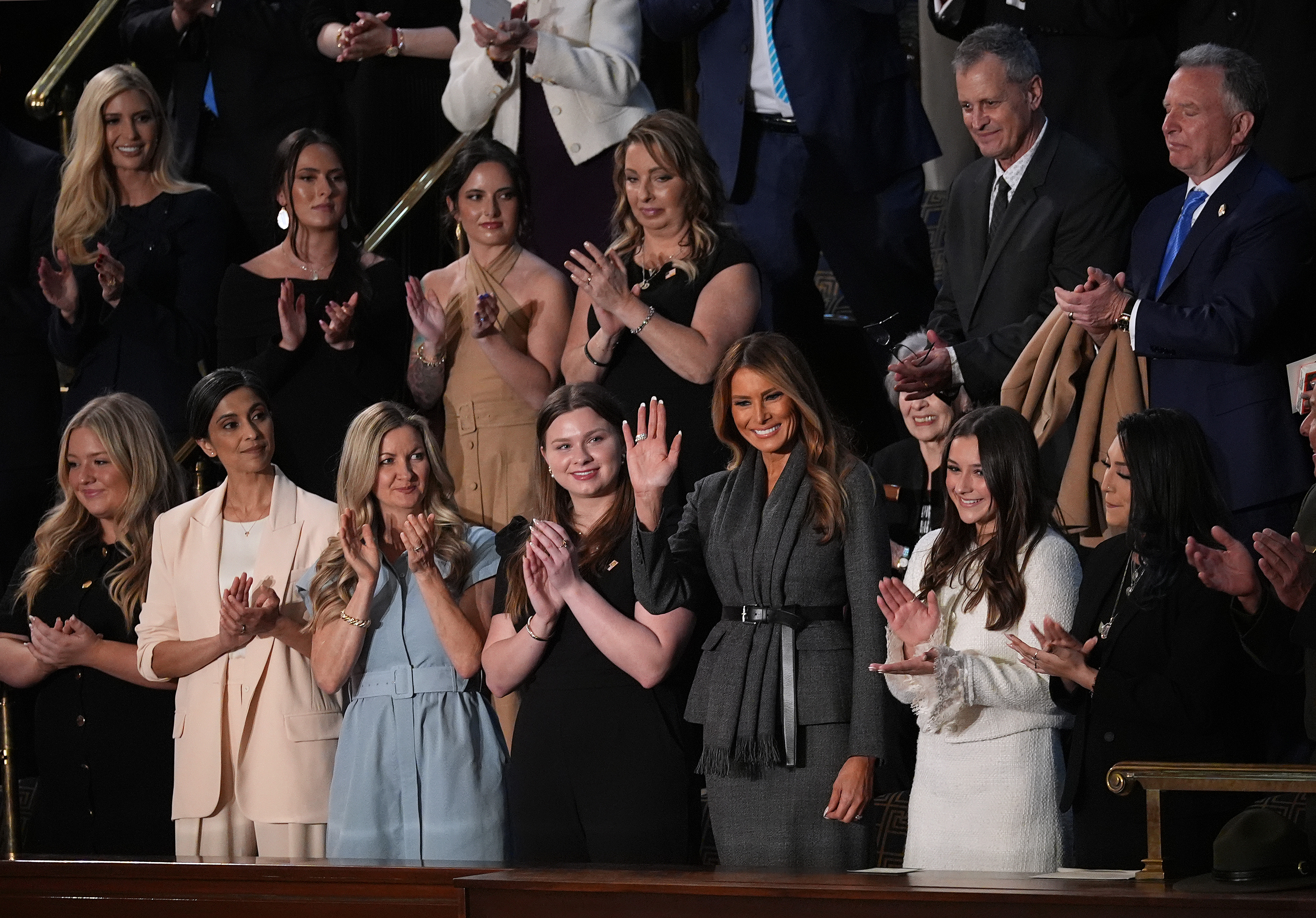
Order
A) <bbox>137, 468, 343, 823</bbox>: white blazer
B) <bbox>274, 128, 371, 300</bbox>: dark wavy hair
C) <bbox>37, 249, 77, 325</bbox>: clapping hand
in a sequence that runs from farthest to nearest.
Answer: <bbox>37, 249, 77, 325</bbox>: clapping hand, <bbox>274, 128, 371, 300</bbox>: dark wavy hair, <bbox>137, 468, 343, 823</bbox>: white blazer

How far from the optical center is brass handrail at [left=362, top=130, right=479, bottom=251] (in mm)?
5137

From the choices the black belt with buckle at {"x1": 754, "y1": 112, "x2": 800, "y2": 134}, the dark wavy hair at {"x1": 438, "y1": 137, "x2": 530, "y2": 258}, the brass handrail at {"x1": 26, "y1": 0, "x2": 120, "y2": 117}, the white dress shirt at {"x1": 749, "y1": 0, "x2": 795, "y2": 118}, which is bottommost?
the dark wavy hair at {"x1": 438, "y1": 137, "x2": 530, "y2": 258}

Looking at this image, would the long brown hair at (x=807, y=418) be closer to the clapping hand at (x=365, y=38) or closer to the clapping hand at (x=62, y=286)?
the clapping hand at (x=365, y=38)

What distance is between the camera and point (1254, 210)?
372cm

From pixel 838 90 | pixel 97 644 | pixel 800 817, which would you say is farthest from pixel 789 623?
pixel 97 644

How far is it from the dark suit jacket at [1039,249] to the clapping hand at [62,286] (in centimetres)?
241

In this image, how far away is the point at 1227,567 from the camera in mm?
3268

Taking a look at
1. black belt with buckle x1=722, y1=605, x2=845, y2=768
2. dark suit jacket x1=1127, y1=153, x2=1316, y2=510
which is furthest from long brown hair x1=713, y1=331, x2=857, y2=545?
dark suit jacket x1=1127, y1=153, x2=1316, y2=510

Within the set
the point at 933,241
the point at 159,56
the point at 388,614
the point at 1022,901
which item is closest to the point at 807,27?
the point at 933,241

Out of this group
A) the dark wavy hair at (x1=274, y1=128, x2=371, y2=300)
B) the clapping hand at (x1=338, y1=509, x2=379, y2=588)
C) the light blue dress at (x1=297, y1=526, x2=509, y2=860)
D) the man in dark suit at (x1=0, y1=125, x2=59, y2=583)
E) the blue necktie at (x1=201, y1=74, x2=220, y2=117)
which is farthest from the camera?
the blue necktie at (x1=201, y1=74, x2=220, y2=117)

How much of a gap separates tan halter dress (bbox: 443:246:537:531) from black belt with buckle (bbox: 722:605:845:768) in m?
0.94

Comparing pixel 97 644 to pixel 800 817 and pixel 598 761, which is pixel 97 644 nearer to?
pixel 598 761

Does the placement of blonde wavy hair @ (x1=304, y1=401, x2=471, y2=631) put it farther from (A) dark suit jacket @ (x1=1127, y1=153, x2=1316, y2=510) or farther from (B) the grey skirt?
(A) dark suit jacket @ (x1=1127, y1=153, x2=1316, y2=510)

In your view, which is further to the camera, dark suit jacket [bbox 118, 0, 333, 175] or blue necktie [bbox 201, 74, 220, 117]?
blue necktie [bbox 201, 74, 220, 117]
